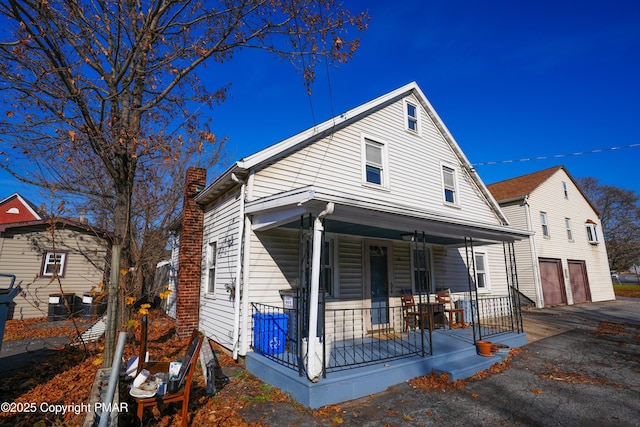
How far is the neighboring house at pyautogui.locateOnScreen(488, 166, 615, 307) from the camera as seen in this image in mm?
17875

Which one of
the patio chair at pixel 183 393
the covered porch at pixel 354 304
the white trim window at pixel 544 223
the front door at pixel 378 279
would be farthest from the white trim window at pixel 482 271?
the patio chair at pixel 183 393

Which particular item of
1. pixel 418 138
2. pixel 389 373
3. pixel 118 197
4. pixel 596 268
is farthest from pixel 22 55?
pixel 596 268

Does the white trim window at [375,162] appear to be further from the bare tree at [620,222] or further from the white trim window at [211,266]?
the bare tree at [620,222]

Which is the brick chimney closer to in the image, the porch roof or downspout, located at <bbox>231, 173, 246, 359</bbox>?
downspout, located at <bbox>231, 173, 246, 359</bbox>

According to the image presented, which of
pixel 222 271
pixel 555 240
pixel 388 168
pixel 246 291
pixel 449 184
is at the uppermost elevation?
pixel 449 184

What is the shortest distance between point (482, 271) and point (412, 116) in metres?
6.79

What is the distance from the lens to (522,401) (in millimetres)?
5344

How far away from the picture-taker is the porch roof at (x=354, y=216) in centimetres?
539

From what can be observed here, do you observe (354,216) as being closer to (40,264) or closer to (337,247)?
(337,247)

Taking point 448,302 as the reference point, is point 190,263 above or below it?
above

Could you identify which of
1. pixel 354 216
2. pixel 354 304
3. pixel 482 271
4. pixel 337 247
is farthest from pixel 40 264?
pixel 482 271

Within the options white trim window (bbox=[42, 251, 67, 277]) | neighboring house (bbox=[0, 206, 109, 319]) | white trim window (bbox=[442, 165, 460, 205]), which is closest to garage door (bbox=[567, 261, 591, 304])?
white trim window (bbox=[442, 165, 460, 205])

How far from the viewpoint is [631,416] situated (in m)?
4.77

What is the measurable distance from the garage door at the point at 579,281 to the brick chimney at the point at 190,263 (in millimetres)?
21564
